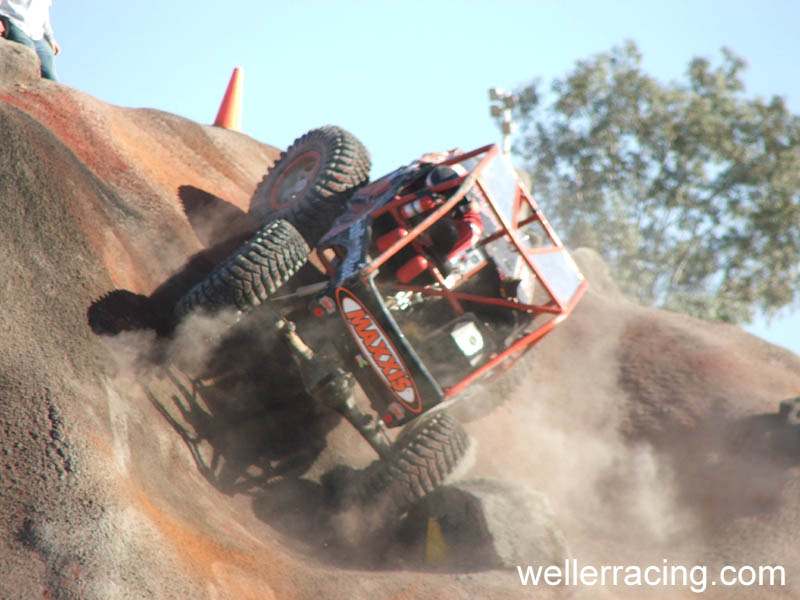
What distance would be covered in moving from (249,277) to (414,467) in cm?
228

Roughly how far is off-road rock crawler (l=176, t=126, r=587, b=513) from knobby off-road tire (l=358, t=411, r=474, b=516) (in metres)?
0.01

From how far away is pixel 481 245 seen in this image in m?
7.86

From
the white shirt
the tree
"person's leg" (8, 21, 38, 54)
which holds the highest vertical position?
the white shirt

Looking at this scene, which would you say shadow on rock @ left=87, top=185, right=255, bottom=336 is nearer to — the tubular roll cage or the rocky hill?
the rocky hill

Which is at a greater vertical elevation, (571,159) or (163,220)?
(163,220)

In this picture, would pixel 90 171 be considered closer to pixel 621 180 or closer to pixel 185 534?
pixel 185 534

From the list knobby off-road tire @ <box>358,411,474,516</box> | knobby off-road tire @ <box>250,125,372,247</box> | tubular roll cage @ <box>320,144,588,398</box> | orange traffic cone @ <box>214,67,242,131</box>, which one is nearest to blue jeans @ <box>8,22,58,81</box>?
knobby off-road tire @ <box>250,125,372,247</box>

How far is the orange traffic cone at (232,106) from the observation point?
1380 centimetres

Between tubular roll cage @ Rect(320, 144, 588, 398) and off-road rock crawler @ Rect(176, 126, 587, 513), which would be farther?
tubular roll cage @ Rect(320, 144, 588, 398)

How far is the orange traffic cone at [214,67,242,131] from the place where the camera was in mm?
13805

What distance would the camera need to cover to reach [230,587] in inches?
180

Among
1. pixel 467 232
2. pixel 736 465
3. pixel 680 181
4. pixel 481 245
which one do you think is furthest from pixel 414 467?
pixel 680 181

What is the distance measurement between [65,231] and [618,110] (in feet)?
69.0

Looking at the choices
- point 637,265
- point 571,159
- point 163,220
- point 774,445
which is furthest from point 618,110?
point 163,220
